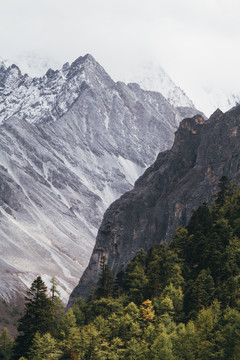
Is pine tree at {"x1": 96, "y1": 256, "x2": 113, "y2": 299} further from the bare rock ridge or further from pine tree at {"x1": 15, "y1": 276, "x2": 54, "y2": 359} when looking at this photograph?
the bare rock ridge

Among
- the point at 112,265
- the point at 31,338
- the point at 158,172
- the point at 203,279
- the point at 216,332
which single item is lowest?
the point at 216,332

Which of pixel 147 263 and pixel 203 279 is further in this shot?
pixel 147 263

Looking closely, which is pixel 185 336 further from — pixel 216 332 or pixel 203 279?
pixel 203 279

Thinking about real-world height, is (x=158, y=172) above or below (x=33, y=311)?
above

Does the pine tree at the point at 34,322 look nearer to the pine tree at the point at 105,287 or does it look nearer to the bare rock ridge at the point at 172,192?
the pine tree at the point at 105,287

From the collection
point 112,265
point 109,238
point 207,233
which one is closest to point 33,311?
point 207,233

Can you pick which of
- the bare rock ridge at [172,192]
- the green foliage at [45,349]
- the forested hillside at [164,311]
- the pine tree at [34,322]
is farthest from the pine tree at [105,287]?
the bare rock ridge at [172,192]

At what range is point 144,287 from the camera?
99438 mm

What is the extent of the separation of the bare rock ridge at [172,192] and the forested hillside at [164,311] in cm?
4681

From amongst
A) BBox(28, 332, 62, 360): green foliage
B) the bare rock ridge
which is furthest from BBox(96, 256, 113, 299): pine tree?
the bare rock ridge

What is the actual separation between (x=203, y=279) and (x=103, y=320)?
13.4 m

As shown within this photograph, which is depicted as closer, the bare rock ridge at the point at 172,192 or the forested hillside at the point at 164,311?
the forested hillside at the point at 164,311

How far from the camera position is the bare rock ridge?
537 ft

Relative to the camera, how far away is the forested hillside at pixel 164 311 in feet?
245
